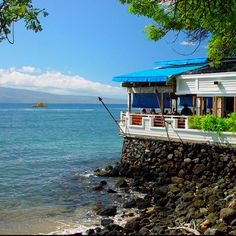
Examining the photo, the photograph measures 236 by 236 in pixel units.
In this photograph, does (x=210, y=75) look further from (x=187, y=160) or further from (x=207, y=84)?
(x=187, y=160)

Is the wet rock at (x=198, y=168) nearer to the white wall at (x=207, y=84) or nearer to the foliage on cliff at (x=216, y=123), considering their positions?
the foliage on cliff at (x=216, y=123)

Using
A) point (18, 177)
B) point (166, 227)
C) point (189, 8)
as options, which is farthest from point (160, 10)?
point (18, 177)

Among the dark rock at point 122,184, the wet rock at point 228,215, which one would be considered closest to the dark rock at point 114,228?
the wet rock at point 228,215

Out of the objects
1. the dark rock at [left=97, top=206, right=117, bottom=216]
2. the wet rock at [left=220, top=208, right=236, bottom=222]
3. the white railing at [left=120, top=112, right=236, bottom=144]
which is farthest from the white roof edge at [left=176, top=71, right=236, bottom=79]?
the wet rock at [left=220, top=208, right=236, bottom=222]

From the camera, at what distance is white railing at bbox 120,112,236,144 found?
66.4 ft

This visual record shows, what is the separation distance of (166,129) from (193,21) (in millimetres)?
→ 8004

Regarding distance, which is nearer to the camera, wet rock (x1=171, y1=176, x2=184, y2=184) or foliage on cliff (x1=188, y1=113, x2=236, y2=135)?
foliage on cliff (x1=188, y1=113, x2=236, y2=135)

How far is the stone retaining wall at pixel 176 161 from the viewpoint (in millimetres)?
19500

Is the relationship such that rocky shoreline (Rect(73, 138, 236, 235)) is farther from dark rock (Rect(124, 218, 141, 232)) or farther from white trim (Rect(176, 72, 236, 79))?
white trim (Rect(176, 72, 236, 79))

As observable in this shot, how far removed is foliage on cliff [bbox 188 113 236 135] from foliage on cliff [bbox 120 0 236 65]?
361cm

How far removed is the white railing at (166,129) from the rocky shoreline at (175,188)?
1.25 ft

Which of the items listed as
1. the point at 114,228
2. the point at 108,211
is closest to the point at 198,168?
the point at 108,211

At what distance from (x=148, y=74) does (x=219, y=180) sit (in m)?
8.01

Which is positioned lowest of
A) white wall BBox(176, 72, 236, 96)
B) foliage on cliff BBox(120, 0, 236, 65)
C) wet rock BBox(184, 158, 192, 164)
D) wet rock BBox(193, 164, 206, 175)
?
wet rock BBox(193, 164, 206, 175)
